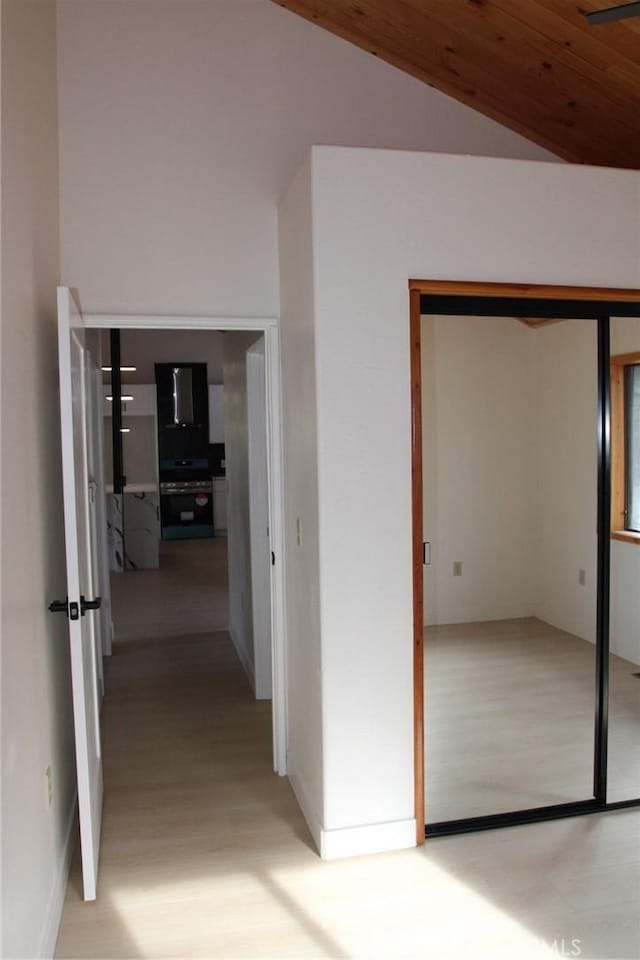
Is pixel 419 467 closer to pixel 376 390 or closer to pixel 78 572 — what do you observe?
pixel 376 390

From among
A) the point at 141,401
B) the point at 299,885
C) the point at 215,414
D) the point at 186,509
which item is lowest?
the point at 299,885

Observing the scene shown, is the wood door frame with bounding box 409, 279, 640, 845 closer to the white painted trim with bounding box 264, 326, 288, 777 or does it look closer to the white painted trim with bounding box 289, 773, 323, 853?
the white painted trim with bounding box 289, 773, 323, 853

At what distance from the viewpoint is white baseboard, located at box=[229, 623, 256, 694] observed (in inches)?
184

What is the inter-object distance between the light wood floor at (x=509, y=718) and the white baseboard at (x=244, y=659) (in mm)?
1732

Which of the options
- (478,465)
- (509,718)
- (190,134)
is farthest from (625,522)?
(190,134)

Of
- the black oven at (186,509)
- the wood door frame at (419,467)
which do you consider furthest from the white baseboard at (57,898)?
the black oven at (186,509)

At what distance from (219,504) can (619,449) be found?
9.25 m

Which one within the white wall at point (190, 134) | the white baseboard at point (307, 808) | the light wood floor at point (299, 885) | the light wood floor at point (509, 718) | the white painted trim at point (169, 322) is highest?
the white wall at point (190, 134)

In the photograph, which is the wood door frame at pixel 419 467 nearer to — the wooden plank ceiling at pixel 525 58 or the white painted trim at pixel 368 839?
the white painted trim at pixel 368 839

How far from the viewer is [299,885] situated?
2654 mm

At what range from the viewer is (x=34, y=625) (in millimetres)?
2350

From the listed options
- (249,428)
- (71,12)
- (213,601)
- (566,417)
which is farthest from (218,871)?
(213,601)

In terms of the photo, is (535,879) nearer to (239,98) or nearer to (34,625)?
(34,625)

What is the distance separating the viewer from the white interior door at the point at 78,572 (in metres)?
2.41
